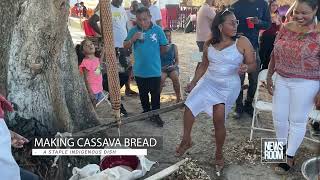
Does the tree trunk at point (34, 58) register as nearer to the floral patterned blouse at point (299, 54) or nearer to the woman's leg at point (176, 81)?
the floral patterned blouse at point (299, 54)

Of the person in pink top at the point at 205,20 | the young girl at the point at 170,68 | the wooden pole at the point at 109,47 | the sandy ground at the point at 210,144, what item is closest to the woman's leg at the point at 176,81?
the young girl at the point at 170,68

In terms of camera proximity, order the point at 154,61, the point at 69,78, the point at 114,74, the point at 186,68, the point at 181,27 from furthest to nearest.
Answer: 1. the point at 181,27
2. the point at 186,68
3. the point at 154,61
4. the point at 69,78
5. the point at 114,74

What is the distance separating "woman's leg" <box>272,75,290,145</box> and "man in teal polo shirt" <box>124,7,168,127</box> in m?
1.90

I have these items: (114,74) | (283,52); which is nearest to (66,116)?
(114,74)

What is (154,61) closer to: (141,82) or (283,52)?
(141,82)

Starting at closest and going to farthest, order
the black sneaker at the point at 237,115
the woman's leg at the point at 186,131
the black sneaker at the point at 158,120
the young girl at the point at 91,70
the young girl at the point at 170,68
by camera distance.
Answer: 1. the woman's leg at the point at 186,131
2. the young girl at the point at 91,70
3. the black sneaker at the point at 158,120
4. the black sneaker at the point at 237,115
5. the young girl at the point at 170,68

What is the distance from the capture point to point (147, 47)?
567 cm

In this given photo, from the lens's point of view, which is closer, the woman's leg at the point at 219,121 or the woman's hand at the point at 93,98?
the woman's leg at the point at 219,121

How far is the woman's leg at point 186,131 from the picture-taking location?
465cm

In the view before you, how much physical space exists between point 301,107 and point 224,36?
1160 mm

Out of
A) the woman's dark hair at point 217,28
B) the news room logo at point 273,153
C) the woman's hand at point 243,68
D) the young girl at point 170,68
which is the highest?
the woman's dark hair at point 217,28

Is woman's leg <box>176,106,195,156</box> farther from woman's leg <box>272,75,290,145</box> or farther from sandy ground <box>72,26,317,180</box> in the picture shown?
woman's leg <box>272,75,290,145</box>

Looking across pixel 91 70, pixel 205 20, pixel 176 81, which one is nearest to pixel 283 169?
pixel 176 81

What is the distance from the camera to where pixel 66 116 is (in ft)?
14.6
